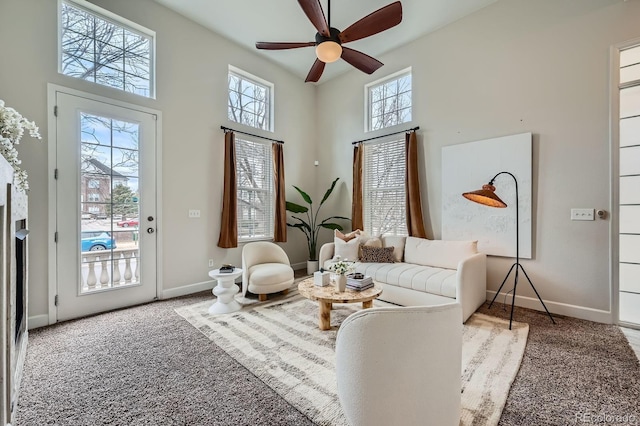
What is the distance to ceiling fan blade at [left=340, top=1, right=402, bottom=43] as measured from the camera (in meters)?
2.21

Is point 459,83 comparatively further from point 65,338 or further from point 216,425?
point 65,338

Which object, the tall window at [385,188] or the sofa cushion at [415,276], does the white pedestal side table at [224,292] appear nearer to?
the sofa cushion at [415,276]

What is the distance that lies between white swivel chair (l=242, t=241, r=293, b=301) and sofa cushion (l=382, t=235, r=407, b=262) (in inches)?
58.8

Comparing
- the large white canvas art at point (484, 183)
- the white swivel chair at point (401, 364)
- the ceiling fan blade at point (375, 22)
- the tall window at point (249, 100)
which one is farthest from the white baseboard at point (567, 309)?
the tall window at point (249, 100)

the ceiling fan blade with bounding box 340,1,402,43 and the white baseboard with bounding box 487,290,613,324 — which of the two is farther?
the white baseboard with bounding box 487,290,613,324

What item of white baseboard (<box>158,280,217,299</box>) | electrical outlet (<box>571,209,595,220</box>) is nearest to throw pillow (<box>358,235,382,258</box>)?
electrical outlet (<box>571,209,595,220</box>)

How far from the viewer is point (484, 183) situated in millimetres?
3424

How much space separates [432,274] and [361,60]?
2544 millimetres

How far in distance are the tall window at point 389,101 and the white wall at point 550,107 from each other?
0.48 metres

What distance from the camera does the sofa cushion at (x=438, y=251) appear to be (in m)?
3.24

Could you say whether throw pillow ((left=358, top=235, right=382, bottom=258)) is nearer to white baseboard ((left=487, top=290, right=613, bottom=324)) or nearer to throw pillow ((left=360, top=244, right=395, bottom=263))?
throw pillow ((left=360, top=244, right=395, bottom=263))

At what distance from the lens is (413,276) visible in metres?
3.07

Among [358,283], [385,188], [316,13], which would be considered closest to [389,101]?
[385,188]

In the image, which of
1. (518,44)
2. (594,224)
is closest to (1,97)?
(518,44)
